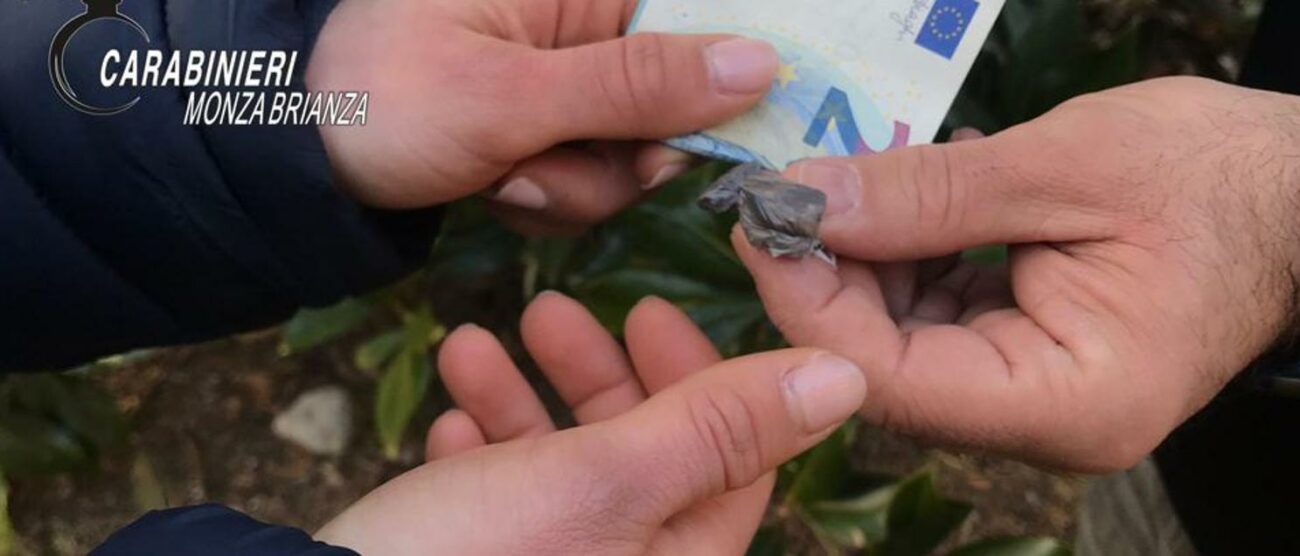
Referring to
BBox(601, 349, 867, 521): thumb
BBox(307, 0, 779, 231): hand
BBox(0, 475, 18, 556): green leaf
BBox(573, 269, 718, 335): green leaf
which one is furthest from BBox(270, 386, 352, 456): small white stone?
BBox(601, 349, 867, 521): thumb

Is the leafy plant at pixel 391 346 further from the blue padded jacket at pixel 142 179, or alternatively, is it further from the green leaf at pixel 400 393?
the blue padded jacket at pixel 142 179

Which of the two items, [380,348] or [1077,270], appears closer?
[1077,270]

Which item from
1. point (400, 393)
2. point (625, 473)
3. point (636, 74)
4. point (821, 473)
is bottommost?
point (400, 393)

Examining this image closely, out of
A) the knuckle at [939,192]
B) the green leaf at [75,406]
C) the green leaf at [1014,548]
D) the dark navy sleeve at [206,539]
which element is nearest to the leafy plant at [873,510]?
the green leaf at [1014,548]

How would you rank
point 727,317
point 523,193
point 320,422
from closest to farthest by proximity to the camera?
1. point 523,193
2. point 727,317
3. point 320,422

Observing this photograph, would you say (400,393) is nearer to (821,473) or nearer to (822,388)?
(821,473)

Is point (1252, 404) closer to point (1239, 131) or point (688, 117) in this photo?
point (1239, 131)

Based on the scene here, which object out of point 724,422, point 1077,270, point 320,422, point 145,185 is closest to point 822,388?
point 724,422
